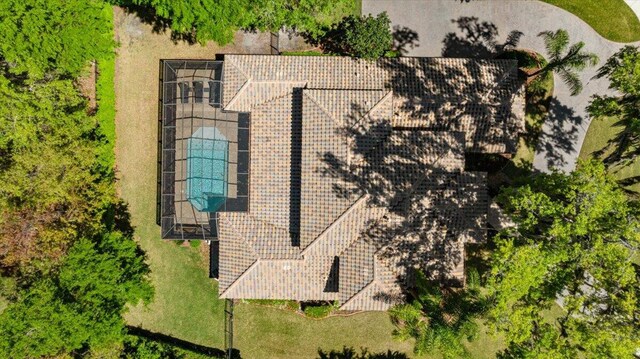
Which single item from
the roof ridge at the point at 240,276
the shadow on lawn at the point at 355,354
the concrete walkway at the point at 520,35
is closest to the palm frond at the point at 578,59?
the concrete walkway at the point at 520,35

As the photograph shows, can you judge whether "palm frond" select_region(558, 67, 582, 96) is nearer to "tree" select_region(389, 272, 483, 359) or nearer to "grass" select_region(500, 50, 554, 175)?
"grass" select_region(500, 50, 554, 175)

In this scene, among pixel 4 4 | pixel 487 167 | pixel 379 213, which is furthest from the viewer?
pixel 487 167

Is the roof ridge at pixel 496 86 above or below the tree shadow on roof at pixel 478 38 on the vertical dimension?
below

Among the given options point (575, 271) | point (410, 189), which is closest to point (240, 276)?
point (410, 189)

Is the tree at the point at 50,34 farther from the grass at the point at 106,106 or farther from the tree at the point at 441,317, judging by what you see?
the tree at the point at 441,317

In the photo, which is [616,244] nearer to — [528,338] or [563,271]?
[563,271]

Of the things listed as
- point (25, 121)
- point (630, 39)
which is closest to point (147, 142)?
point (25, 121)

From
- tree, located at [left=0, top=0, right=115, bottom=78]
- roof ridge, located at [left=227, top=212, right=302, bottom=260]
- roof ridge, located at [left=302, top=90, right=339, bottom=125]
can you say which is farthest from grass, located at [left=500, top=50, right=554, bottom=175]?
tree, located at [left=0, top=0, right=115, bottom=78]
